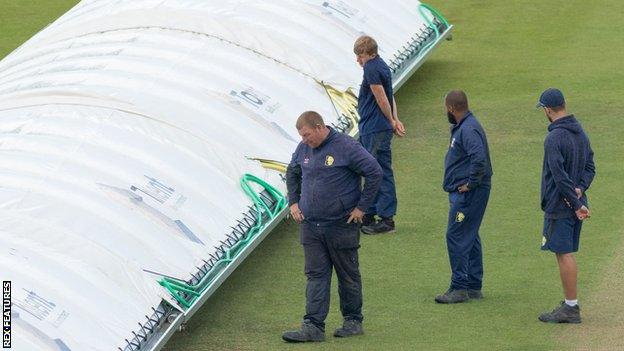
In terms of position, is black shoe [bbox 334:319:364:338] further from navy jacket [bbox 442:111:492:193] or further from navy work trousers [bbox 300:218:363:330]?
navy jacket [bbox 442:111:492:193]

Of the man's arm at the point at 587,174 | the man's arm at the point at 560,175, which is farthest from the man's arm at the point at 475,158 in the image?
the man's arm at the point at 587,174

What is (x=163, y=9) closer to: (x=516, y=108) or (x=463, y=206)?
(x=516, y=108)

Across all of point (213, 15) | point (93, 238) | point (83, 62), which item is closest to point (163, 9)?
point (213, 15)

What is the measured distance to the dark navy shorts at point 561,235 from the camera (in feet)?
35.7

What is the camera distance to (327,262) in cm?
1091

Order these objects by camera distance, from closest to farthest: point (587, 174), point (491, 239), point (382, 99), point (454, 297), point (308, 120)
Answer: point (308, 120)
point (587, 174)
point (454, 297)
point (382, 99)
point (491, 239)

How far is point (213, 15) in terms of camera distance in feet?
52.7

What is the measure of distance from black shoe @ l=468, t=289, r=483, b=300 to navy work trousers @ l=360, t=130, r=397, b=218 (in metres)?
1.93

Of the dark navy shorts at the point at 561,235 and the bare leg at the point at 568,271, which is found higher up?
the dark navy shorts at the point at 561,235

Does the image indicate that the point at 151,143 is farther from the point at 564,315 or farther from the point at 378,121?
the point at 564,315

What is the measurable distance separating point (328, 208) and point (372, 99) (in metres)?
2.80

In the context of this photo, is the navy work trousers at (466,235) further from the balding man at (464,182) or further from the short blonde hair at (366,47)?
the short blonde hair at (366,47)

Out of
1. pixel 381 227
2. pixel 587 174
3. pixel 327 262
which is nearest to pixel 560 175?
pixel 587 174

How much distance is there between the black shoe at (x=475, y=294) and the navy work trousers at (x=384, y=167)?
1.93 meters
